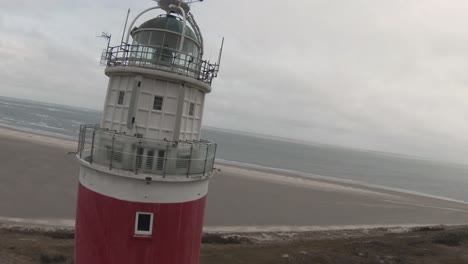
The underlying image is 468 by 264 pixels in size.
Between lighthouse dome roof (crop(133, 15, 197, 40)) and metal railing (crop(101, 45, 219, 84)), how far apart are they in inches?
17.3

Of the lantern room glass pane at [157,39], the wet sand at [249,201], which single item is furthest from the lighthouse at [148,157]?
the wet sand at [249,201]

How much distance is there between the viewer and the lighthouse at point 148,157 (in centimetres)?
605

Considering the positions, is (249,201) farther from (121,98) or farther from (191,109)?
(121,98)

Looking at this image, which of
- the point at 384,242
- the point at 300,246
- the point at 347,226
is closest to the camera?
the point at 300,246

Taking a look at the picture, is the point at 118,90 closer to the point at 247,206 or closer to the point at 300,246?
the point at 300,246

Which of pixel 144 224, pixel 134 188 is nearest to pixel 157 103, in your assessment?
pixel 134 188

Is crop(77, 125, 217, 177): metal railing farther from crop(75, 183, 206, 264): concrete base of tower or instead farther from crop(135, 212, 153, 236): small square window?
crop(135, 212, 153, 236): small square window

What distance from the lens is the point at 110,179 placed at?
6113mm

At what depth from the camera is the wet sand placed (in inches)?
1003

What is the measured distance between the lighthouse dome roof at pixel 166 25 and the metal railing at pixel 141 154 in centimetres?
217

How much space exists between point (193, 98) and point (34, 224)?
64.5 feet

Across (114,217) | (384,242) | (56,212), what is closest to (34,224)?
(56,212)

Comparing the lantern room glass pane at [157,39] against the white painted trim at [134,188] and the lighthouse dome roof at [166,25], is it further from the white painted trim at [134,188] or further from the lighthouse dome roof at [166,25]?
the white painted trim at [134,188]

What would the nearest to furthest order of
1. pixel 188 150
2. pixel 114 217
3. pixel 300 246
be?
pixel 114 217 → pixel 188 150 → pixel 300 246
